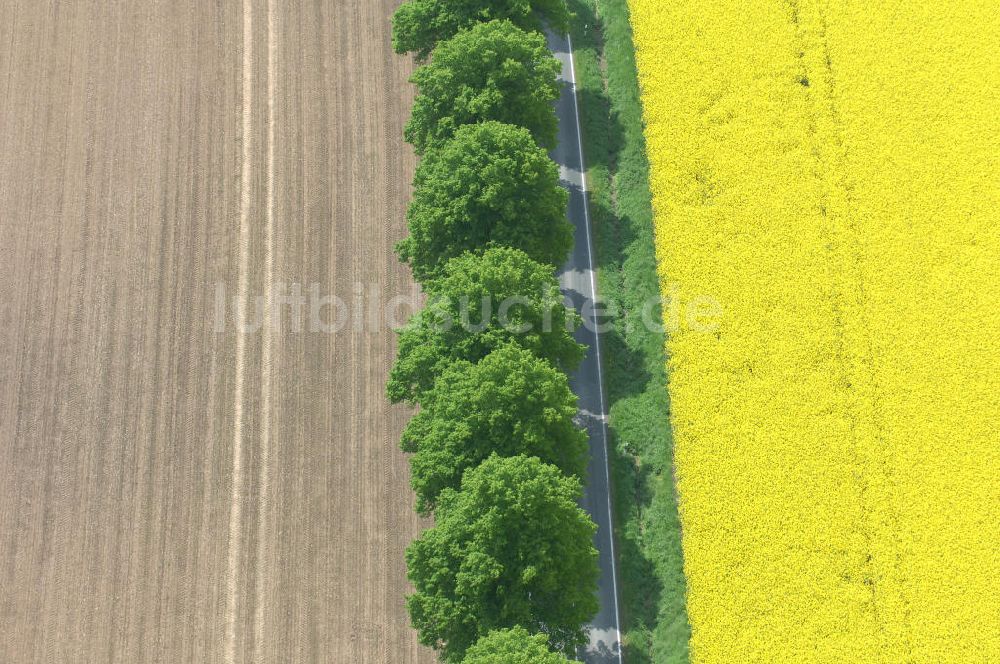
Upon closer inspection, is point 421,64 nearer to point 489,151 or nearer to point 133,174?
point 489,151

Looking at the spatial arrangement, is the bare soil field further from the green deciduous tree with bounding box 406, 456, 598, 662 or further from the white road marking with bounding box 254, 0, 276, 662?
the green deciduous tree with bounding box 406, 456, 598, 662

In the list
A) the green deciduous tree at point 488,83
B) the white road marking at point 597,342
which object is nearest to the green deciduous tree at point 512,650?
the white road marking at point 597,342

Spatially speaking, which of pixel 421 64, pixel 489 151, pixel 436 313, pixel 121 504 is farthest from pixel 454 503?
pixel 421 64

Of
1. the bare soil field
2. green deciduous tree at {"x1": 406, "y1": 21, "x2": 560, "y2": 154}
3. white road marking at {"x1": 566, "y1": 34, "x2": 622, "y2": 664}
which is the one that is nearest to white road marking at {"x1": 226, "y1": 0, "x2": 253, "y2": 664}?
the bare soil field

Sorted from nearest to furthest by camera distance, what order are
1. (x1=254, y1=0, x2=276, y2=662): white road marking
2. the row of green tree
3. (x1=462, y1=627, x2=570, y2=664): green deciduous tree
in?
(x1=462, y1=627, x2=570, y2=664): green deciduous tree
the row of green tree
(x1=254, y1=0, x2=276, y2=662): white road marking

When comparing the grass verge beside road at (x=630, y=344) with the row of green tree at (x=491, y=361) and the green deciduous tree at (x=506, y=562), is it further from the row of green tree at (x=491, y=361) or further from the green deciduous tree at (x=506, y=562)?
the green deciduous tree at (x=506, y=562)

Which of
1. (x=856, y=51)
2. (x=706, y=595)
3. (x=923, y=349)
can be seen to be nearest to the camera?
(x=706, y=595)
